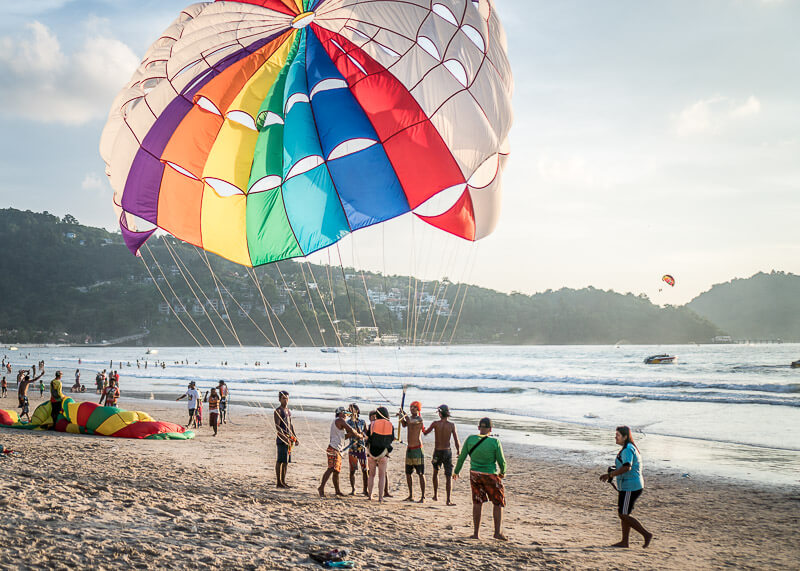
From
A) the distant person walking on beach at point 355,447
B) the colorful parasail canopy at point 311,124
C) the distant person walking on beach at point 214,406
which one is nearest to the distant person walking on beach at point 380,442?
the distant person walking on beach at point 355,447

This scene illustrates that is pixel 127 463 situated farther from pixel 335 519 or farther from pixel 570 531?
pixel 570 531

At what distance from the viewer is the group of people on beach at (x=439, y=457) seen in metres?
5.56

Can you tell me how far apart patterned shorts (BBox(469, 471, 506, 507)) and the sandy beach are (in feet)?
1.40

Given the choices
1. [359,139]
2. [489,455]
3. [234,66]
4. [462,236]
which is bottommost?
[489,455]

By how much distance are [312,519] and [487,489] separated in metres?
1.85

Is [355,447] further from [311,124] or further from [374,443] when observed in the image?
[311,124]

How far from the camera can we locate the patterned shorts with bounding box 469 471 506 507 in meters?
5.56

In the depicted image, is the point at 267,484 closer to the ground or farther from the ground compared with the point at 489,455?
closer to the ground

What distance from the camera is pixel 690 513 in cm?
757

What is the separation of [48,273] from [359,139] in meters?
124

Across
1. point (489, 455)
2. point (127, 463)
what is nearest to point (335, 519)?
point (489, 455)

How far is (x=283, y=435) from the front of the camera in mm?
7395

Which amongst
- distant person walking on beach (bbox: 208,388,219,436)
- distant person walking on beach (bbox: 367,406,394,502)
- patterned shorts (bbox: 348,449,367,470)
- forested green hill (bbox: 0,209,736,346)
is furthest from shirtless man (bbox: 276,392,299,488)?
forested green hill (bbox: 0,209,736,346)

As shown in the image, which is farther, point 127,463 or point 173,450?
point 173,450
